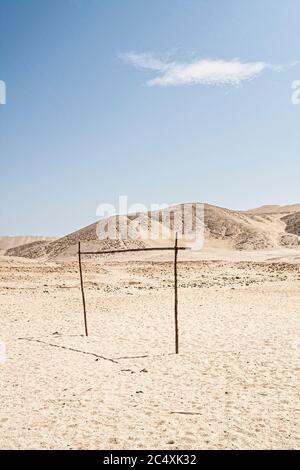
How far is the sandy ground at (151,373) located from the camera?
6812mm

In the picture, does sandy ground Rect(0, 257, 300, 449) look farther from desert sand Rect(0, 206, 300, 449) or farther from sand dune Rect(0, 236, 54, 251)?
sand dune Rect(0, 236, 54, 251)

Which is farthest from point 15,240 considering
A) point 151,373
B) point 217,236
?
point 151,373

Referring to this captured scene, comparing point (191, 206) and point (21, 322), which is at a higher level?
point (191, 206)

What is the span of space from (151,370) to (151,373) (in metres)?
0.24

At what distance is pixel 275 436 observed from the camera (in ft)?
21.7

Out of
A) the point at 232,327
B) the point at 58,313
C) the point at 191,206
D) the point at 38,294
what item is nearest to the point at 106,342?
the point at 232,327

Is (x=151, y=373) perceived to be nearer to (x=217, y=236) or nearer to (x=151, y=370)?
(x=151, y=370)

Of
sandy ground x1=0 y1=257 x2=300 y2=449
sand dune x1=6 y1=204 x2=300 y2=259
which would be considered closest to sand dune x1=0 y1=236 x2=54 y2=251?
sand dune x1=6 y1=204 x2=300 y2=259

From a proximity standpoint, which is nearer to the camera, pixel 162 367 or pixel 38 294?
pixel 162 367

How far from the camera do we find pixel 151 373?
10.1 metres

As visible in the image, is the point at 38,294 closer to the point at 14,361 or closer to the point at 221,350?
the point at 14,361

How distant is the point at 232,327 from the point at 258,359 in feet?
13.2

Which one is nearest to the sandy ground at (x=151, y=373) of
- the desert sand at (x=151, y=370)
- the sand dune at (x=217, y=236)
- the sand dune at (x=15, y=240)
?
the desert sand at (x=151, y=370)

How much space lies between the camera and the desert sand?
6832mm
